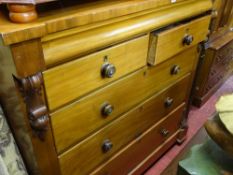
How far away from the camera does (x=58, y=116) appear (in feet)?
2.21

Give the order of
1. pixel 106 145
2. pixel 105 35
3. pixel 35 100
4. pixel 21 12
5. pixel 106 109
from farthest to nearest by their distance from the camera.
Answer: pixel 106 145, pixel 106 109, pixel 105 35, pixel 35 100, pixel 21 12

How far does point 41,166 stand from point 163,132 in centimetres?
81

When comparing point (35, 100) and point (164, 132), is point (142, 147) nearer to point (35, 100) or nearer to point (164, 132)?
point (164, 132)

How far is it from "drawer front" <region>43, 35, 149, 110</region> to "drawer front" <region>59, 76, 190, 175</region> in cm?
22

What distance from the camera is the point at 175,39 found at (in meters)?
0.96

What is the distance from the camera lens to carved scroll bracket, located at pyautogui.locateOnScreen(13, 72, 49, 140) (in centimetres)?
54

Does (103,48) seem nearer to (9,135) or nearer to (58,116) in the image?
(58,116)

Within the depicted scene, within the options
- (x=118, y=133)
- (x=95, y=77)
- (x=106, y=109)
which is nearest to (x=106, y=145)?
(x=118, y=133)

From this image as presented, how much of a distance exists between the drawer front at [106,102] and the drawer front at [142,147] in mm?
240

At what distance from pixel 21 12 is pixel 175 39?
0.65 metres

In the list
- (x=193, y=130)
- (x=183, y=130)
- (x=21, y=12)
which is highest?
(x=21, y=12)

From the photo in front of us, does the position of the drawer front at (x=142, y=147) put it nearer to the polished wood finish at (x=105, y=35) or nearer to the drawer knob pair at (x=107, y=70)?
the drawer knob pair at (x=107, y=70)

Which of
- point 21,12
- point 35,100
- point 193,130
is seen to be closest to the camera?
point 21,12

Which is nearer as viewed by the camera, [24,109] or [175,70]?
[24,109]
